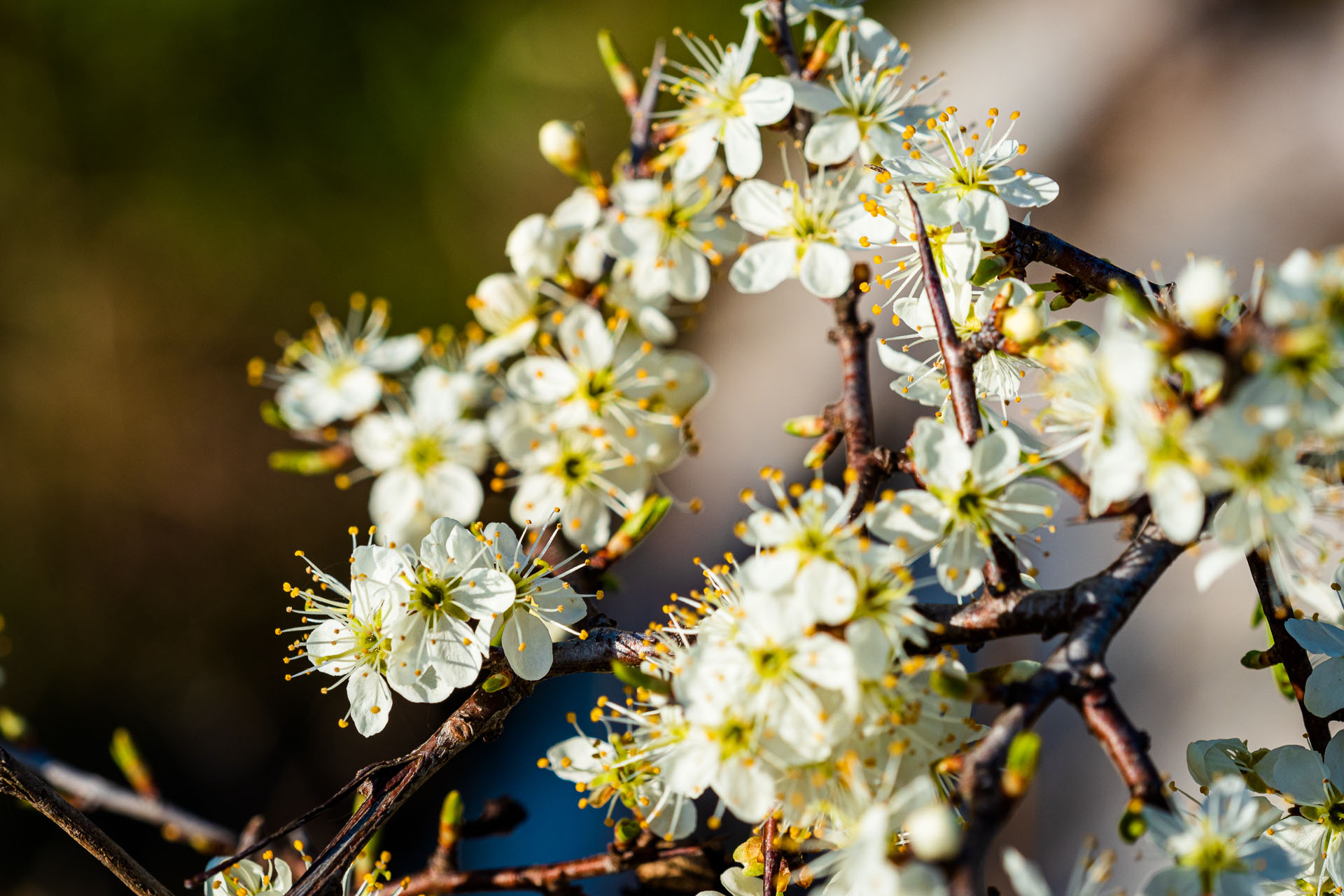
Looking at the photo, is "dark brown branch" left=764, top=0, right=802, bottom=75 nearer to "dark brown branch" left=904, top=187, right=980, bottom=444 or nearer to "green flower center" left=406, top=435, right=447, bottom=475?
"dark brown branch" left=904, top=187, right=980, bottom=444

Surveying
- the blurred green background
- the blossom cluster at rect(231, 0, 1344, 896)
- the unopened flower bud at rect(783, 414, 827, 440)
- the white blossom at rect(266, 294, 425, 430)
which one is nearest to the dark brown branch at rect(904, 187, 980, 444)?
the blossom cluster at rect(231, 0, 1344, 896)

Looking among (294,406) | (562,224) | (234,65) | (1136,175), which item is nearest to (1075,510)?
(1136,175)

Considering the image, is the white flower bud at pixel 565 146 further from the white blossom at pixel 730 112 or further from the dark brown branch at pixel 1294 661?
the dark brown branch at pixel 1294 661

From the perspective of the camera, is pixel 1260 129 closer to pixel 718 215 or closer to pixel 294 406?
pixel 718 215

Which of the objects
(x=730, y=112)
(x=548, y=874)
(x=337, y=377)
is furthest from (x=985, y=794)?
(x=337, y=377)

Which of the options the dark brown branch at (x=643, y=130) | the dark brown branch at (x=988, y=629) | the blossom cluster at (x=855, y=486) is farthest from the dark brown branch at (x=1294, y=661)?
the dark brown branch at (x=643, y=130)

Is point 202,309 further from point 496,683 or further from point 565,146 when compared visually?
point 496,683
